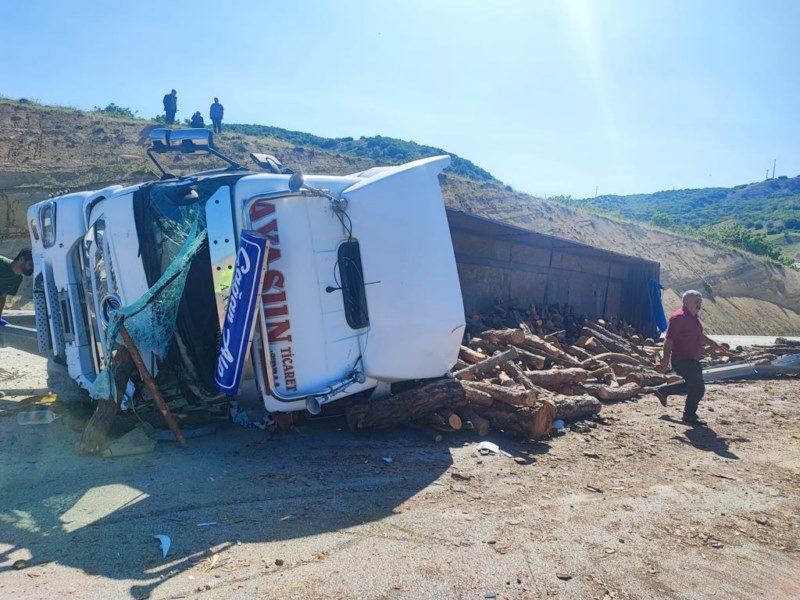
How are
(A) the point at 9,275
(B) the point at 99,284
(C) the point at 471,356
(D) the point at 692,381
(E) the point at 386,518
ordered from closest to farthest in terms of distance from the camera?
(E) the point at 386,518 → (B) the point at 99,284 → (A) the point at 9,275 → (D) the point at 692,381 → (C) the point at 471,356

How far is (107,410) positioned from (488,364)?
4.28 metres

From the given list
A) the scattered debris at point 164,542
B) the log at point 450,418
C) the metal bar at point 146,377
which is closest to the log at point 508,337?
the log at point 450,418

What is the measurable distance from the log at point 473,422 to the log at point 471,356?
1.92 m

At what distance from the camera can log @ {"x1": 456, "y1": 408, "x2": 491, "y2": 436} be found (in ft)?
18.9

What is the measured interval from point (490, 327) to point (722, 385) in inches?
155

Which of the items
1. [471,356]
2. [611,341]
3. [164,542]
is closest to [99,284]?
[164,542]

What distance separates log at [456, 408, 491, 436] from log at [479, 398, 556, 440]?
0.63 ft

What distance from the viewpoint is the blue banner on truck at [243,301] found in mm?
4160

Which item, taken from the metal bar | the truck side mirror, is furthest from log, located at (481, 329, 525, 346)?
the metal bar

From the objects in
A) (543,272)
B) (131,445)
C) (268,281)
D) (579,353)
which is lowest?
(579,353)

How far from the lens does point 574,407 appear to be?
6.68 metres

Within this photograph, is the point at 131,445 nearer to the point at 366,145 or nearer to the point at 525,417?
the point at 525,417

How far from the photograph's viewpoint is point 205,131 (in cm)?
566

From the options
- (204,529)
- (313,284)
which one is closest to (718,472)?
(313,284)
